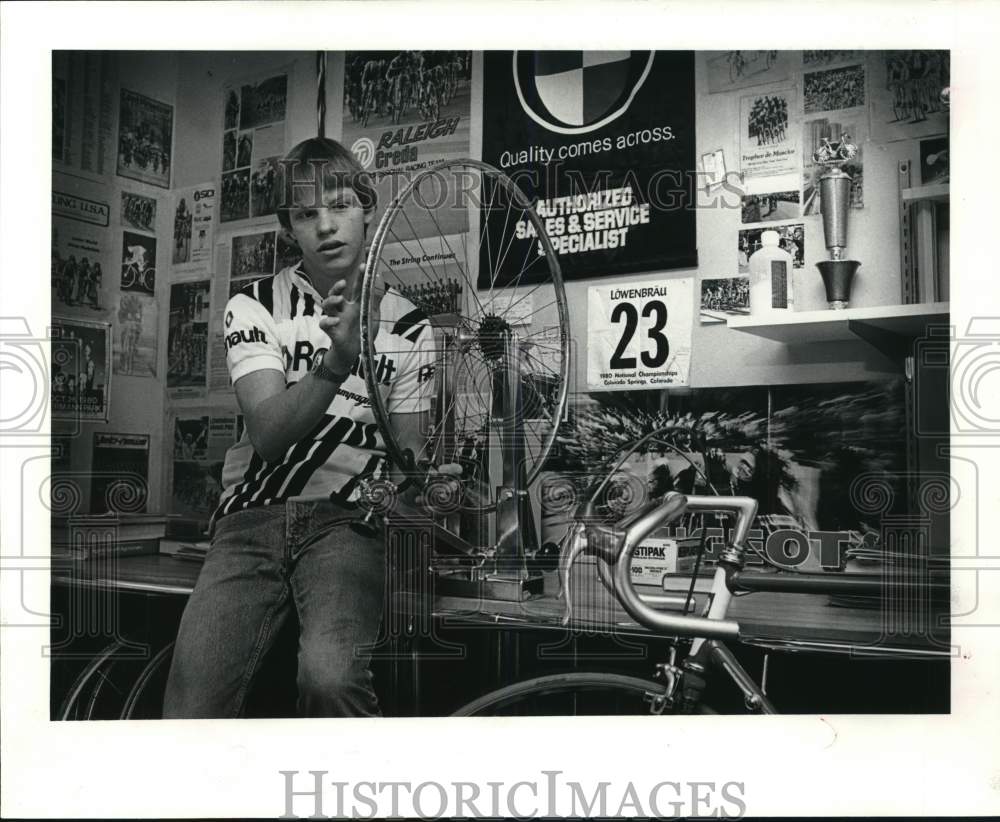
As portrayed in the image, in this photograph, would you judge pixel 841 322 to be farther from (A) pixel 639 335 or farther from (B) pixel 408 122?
(B) pixel 408 122

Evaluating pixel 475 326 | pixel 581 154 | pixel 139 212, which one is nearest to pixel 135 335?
pixel 139 212

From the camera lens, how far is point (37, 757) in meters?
2.43

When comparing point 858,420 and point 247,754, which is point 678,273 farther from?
point 247,754

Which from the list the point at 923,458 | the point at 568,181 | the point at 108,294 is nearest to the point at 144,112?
the point at 108,294

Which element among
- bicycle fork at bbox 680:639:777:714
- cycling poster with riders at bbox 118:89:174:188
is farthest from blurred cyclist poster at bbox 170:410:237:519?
bicycle fork at bbox 680:639:777:714

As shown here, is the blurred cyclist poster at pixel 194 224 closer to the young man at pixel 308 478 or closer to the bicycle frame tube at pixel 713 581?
the young man at pixel 308 478

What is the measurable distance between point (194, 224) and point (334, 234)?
391 mm

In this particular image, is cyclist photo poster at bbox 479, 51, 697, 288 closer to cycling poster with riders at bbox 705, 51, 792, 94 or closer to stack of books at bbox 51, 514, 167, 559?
cycling poster with riders at bbox 705, 51, 792, 94

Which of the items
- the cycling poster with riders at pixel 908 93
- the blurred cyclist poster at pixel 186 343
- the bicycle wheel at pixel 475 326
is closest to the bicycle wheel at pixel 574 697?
the bicycle wheel at pixel 475 326

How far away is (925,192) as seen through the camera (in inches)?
92.9

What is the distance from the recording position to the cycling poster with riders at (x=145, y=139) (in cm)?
250

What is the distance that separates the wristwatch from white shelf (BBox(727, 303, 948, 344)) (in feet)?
3.22

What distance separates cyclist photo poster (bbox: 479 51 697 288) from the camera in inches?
95.2

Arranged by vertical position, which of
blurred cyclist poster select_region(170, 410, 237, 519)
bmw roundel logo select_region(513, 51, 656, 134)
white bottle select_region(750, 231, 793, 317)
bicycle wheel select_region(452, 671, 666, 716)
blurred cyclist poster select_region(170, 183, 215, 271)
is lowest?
bicycle wheel select_region(452, 671, 666, 716)
